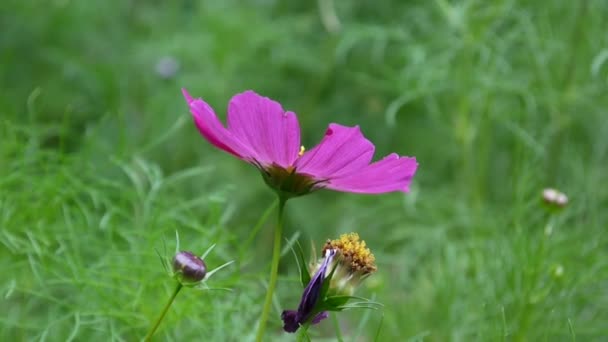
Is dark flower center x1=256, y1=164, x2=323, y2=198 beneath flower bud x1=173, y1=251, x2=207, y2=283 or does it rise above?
above

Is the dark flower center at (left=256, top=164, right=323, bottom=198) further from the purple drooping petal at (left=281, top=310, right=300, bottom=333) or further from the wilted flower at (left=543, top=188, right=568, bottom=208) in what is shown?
the wilted flower at (left=543, top=188, right=568, bottom=208)

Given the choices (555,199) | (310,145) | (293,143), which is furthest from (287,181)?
(310,145)

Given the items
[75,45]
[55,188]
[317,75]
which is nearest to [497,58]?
[317,75]

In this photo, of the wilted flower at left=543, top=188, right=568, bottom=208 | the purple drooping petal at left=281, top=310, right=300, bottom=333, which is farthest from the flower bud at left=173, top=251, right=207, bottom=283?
the wilted flower at left=543, top=188, right=568, bottom=208

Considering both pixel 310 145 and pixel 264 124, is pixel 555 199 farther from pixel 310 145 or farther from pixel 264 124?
pixel 310 145

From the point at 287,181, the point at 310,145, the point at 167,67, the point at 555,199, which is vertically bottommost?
the point at 310,145

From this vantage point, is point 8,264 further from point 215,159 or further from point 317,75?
point 317,75
